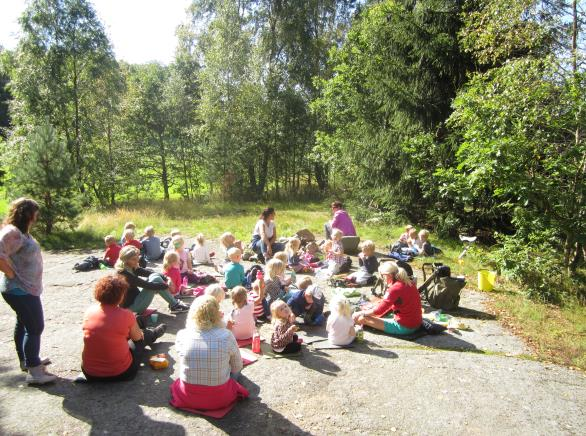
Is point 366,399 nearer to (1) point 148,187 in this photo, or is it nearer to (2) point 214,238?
(2) point 214,238

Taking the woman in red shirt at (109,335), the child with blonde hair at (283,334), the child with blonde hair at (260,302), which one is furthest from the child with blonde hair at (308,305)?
the woman in red shirt at (109,335)

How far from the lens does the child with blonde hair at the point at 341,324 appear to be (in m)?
5.79

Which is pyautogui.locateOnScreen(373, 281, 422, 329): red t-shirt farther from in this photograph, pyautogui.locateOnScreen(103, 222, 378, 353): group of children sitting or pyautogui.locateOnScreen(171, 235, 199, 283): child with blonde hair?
pyautogui.locateOnScreen(171, 235, 199, 283): child with blonde hair

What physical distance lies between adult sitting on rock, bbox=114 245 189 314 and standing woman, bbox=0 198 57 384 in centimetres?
154

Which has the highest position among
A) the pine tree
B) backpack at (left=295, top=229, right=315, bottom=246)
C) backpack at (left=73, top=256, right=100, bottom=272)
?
the pine tree

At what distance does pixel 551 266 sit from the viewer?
27.9 ft

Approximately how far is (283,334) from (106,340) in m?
2.15

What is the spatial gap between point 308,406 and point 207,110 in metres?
21.3

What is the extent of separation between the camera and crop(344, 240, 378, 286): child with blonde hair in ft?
28.7

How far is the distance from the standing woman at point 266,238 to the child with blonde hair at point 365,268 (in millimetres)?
2369

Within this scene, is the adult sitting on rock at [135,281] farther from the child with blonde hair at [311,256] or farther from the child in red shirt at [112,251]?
the child with blonde hair at [311,256]

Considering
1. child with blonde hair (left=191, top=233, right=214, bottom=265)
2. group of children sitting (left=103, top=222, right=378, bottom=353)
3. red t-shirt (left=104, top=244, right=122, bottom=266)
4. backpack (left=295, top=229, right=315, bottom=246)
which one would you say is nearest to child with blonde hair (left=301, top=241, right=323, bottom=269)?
group of children sitting (left=103, top=222, right=378, bottom=353)

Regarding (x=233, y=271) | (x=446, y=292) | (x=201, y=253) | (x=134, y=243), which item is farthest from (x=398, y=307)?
(x=134, y=243)

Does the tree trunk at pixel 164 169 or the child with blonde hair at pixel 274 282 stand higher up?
the tree trunk at pixel 164 169
